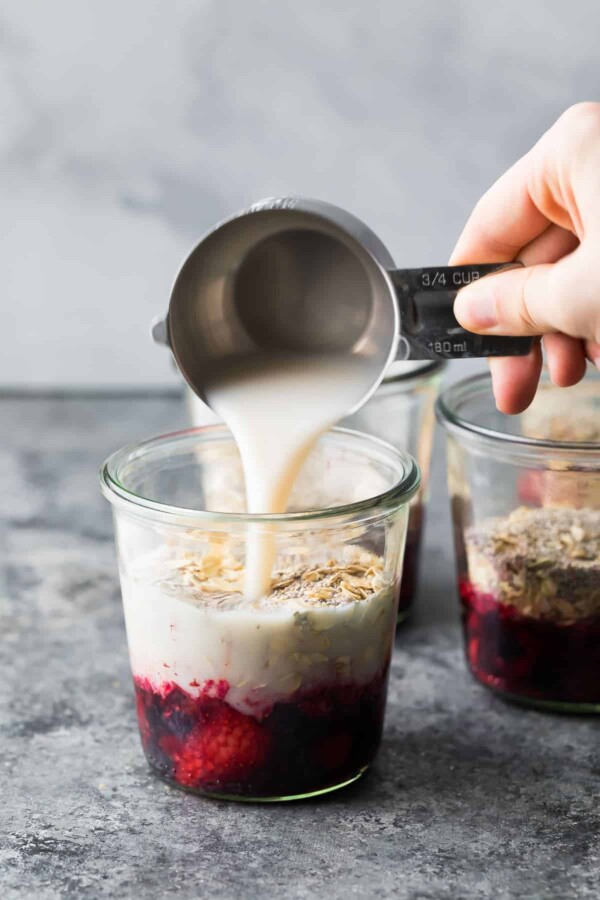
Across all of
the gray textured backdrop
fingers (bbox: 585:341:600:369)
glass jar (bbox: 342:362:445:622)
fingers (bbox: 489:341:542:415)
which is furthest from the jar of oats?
the gray textured backdrop

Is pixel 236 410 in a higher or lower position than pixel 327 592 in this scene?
higher

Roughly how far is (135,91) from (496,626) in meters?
1.42

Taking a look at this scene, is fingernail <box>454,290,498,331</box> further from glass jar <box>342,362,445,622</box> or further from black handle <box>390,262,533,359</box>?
glass jar <box>342,362,445,622</box>

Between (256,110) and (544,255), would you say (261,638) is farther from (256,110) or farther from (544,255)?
(256,110)

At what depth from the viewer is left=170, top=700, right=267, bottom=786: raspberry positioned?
3.24 feet

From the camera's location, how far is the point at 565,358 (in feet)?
3.42

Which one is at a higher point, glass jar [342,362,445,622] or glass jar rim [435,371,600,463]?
glass jar rim [435,371,600,463]

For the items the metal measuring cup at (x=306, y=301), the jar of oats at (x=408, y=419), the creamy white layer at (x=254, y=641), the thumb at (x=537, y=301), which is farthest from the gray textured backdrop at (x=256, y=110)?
the creamy white layer at (x=254, y=641)

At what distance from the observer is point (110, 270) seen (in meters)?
2.34

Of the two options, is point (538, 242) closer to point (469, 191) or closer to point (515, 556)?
point (515, 556)

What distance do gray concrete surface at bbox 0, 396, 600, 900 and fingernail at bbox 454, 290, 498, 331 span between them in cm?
44

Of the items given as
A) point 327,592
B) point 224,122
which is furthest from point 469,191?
point 327,592

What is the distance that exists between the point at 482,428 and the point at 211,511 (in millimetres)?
346

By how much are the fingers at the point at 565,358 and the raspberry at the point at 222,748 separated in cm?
44
